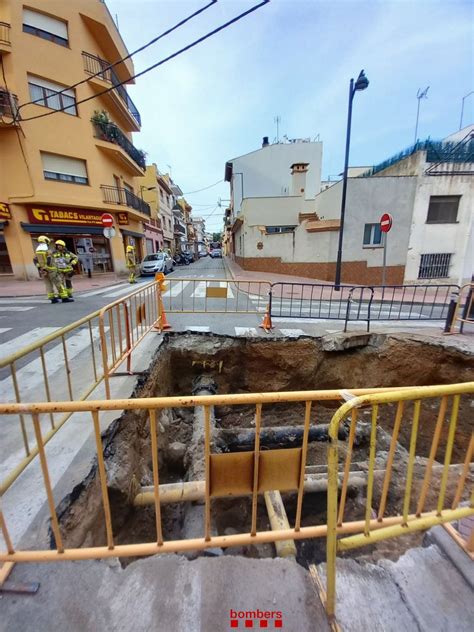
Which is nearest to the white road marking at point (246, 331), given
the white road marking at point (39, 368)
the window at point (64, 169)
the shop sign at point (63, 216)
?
the white road marking at point (39, 368)

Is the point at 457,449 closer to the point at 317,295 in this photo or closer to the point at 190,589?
the point at 190,589

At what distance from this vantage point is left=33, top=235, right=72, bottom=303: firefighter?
7.97 meters

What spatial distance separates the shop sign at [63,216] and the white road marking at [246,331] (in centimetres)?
1414

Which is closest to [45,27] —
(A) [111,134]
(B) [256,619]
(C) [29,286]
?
(A) [111,134]

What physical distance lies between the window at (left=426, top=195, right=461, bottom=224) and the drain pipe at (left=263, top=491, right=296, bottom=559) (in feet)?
49.2

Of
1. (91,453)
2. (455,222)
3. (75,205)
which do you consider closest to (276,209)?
(455,222)

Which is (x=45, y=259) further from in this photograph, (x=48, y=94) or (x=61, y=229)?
(x=48, y=94)

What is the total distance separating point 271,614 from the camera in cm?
142

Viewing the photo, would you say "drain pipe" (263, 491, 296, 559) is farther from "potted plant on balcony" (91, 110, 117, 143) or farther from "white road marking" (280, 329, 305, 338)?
"potted plant on balcony" (91, 110, 117, 143)

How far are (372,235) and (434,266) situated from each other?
11.1ft

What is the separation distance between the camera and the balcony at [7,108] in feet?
40.6

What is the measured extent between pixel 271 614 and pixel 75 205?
59.9 feet

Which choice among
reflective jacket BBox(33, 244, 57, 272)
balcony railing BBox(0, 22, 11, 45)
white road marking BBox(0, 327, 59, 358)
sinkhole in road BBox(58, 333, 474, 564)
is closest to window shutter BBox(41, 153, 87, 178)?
balcony railing BBox(0, 22, 11, 45)

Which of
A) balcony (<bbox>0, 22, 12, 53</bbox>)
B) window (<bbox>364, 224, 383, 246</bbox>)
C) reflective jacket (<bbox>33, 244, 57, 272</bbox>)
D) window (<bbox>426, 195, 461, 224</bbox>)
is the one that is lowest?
reflective jacket (<bbox>33, 244, 57, 272</bbox>)
